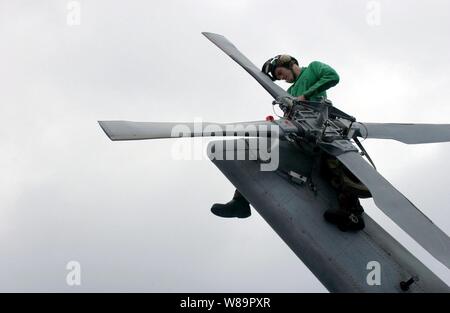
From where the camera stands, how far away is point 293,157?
11211mm

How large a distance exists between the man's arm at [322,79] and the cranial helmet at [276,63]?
0.71m

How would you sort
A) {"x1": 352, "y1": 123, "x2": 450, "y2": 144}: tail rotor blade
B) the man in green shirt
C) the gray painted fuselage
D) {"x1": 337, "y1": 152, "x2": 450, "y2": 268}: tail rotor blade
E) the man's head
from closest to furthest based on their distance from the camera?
{"x1": 337, "y1": 152, "x2": 450, "y2": 268}: tail rotor blade, the gray painted fuselage, {"x1": 352, "y1": 123, "x2": 450, "y2": 144}: tail rotor blade, the man in green shirt, the man's head

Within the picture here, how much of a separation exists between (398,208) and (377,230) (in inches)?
89.3

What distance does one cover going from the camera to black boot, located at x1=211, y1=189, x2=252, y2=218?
1234 cm

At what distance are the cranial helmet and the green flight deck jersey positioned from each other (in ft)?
1.19

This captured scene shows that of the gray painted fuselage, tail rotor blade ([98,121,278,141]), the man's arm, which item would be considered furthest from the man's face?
tail rotor blade ([98,121,278,141])

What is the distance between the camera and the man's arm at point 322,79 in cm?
1191

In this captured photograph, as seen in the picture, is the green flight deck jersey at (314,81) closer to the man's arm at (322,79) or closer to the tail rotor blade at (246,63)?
the man's arm at (322,79)

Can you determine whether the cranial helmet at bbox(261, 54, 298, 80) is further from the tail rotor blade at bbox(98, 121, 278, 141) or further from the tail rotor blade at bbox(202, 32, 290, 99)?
the tail rotor blade at bbox(98, 121, 278, 141)

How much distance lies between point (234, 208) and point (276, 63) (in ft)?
11.9

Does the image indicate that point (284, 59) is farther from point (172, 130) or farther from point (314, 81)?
point (172, 130)

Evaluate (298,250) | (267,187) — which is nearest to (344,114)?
(267,187)

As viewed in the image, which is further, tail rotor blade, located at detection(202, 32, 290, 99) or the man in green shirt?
tail rotor blade, located at detection(202, 32, 290, 99)

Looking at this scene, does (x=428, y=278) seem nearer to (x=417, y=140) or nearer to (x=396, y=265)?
(x=396, y=265)
